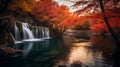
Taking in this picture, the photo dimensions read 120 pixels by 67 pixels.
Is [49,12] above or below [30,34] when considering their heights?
above

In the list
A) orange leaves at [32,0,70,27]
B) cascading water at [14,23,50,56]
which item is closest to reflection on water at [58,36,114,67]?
cascading water at [14,23,50,56]

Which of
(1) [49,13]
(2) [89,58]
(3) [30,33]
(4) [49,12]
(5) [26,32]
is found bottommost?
(2) [89,58]

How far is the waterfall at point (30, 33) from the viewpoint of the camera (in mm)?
27356

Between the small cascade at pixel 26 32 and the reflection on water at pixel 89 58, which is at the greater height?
the small cascade at pixel 26 32

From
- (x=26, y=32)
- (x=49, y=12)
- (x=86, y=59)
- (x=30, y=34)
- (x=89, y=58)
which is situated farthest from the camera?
(x=49, y=12)

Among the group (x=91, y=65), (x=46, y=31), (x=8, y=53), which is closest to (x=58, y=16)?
(x=46, y=31)

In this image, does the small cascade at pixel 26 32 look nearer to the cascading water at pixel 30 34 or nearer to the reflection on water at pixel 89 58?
the cascading water at pixel 30 34

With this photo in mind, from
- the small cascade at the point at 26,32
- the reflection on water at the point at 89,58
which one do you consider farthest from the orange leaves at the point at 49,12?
the reflection on water at the point at 89,58

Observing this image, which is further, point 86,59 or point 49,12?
point 49,12

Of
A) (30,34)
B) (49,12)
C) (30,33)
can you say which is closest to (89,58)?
(30,34)

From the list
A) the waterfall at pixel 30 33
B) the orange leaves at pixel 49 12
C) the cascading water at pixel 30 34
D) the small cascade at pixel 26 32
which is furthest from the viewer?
the orange leaves at pixel 49 12

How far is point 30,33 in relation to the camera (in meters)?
31.2

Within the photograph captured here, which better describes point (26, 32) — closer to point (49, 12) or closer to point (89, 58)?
point (49, 12)

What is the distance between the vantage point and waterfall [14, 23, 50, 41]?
27356 millimetres
